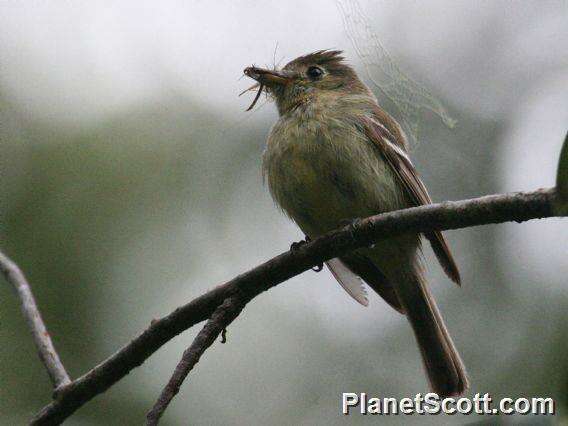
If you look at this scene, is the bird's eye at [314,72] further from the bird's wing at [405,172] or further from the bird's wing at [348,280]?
the bird's wing at [348,280]

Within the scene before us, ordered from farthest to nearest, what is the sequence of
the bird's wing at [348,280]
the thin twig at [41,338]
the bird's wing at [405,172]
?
the bird's wing at [348,280], the bird's wing at [405,172], the thin twig at [41,338]

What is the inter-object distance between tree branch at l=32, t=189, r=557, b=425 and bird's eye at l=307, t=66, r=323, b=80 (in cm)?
212

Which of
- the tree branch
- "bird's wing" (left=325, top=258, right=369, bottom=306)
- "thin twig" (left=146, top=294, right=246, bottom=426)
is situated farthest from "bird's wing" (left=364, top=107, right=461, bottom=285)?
"thin twig" (left=146, top=294, right=246, bottom=426)

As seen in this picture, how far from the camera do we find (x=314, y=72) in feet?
18.1

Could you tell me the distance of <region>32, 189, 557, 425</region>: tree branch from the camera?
2.76 meters

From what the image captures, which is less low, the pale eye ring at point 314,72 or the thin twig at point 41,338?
the pale eye ring at point 314,72

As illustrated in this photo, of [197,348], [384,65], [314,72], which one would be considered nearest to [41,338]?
[197,348]

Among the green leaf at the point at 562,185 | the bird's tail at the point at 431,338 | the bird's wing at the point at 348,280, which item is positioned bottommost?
the bird's tail at the point at 431,338

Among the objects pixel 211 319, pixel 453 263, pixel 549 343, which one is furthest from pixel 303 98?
pixel 549 343

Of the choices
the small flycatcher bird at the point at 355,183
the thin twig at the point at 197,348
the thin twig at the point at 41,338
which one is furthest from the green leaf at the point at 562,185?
the small flycatcher bird at the point at 355,183

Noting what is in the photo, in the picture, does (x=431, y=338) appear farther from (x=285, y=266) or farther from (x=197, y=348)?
(x=197, y=348)

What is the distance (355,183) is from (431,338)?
121 cm

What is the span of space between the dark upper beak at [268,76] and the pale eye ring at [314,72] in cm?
21

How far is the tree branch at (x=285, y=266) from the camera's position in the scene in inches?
109
